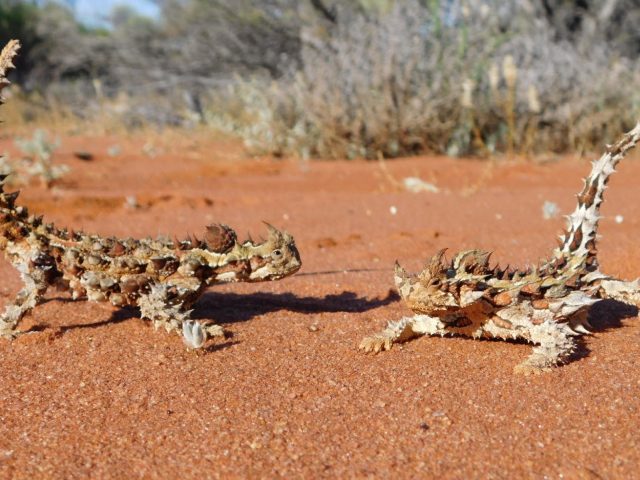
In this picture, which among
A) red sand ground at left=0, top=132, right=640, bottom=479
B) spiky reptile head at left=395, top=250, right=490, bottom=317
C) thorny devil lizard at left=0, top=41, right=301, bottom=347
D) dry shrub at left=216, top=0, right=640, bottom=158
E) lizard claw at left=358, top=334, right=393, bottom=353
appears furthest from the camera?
dry shrub at left=216, top=0, right=640, bottom=158

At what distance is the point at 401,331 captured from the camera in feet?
8.30

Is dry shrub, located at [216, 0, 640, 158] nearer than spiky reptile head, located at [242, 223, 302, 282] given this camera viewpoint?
No

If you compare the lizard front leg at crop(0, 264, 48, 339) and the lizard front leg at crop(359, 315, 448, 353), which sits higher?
the lizard front leg at crop(359, 315, 448, 353)

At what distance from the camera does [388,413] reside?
80.4 inches

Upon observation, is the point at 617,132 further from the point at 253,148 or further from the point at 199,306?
the point at 199,306

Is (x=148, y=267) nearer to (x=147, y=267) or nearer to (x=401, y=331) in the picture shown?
(x=147, y=267)

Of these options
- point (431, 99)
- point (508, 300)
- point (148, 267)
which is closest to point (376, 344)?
point (508, 300)

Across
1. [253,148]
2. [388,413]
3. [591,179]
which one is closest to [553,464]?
[388,413]

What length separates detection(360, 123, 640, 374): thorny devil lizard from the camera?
2307mm

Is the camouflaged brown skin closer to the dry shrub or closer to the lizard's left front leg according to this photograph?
the lizard's left front leg

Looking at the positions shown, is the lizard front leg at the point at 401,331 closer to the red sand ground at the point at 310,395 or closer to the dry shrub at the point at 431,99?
the red sand ground at the point at 310,395

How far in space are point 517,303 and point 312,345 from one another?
76 cm

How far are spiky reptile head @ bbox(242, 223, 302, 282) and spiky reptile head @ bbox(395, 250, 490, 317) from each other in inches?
20.0

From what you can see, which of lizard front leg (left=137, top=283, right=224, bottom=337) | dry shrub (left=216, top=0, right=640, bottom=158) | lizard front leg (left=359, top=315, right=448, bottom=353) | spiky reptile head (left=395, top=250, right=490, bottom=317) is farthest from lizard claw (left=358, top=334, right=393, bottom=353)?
dry shrub (left=216, top=0, right=640, bottom=158)
